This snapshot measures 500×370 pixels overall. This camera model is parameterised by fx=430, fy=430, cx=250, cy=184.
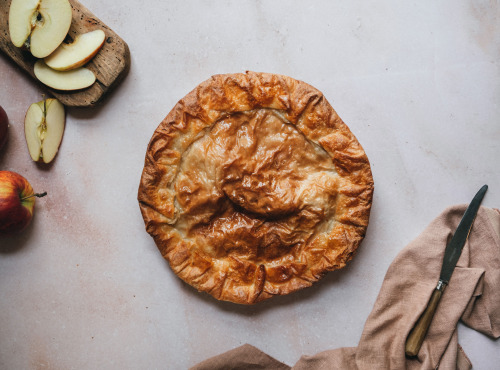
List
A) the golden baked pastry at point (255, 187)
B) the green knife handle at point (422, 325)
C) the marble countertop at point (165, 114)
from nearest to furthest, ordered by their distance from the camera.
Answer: the golden baked pastry at point (255, 187) < the green knife handle at point (422, 325) < the marble countertop at point (165, 114)

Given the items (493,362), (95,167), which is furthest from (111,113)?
(493,362)

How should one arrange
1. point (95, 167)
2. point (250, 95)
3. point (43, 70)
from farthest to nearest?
point (95, 167) → point (43, 70) → point (250, 95)

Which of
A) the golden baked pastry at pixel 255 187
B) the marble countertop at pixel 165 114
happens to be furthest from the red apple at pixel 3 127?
the golden baked pastry at pixel 255 187

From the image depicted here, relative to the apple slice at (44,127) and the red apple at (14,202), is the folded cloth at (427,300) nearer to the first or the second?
the red apple at (14,202)

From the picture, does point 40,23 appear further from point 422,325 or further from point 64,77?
point 422,325

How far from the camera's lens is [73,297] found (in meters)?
2.98

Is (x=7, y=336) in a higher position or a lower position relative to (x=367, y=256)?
lower

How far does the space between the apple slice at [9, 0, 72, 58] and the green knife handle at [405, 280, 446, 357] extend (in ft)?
9.31

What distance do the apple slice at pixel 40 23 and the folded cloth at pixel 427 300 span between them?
226 cm

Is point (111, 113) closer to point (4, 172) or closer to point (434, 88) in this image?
point (4, 172)

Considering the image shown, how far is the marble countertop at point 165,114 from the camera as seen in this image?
2.87 metres

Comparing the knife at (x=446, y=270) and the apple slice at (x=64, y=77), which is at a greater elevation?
the apple slice at (x=64, y=77)

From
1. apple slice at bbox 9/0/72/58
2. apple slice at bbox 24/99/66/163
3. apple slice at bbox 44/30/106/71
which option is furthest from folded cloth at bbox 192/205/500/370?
apple slice at bbox 9/0/72/58

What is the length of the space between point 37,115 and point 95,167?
487mm
